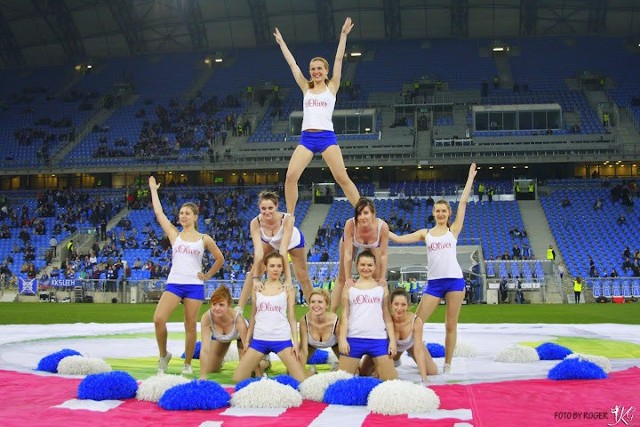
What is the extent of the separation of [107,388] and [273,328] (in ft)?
6.72

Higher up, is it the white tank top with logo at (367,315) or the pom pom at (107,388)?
the white tank top with logo at (367,315)

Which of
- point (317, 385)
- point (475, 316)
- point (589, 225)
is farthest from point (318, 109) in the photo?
point (589, 225)

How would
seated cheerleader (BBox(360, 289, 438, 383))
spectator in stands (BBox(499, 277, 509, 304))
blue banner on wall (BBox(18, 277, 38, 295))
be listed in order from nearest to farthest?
seated cheerleader (BBox(360, 289, 438, 383)) → spectator in stands (BBox(499, 277, 509, 304)) → blue banner on wall (BBox(18, 277, 38, 295))

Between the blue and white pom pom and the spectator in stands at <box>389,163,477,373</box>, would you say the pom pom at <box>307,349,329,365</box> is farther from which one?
the spectator in stands at <box>389,163,477,373</box>

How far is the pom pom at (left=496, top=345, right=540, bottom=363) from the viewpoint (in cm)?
1074

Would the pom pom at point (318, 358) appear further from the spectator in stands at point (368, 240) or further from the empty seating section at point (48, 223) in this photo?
the empty seating section at point (48, 223)

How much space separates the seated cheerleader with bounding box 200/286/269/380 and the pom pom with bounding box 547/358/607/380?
3335 mm

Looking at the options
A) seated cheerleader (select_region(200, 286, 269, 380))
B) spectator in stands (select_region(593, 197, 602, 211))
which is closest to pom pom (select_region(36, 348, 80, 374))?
seated cheerleader (select_region(200, 286, 269, 380))

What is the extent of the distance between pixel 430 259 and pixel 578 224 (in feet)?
112

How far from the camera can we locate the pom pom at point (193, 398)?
707cm

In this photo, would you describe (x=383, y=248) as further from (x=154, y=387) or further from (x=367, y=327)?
(x=154, y=387)

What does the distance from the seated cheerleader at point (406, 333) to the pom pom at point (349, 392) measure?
160cm

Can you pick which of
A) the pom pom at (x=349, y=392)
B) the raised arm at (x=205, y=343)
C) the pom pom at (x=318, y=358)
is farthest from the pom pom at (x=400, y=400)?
the pom pom at (x=318, y=358)

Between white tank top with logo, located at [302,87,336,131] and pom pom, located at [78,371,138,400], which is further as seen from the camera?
white tank top with logo, located at [302,87,336,131]
